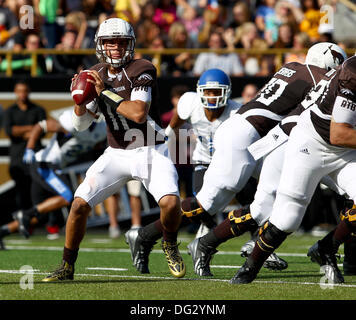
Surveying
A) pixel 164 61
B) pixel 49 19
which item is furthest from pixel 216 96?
pixel 49 19

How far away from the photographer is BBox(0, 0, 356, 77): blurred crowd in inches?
516

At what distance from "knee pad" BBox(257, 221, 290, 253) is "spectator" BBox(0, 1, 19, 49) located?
845cm

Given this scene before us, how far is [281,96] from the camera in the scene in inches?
276

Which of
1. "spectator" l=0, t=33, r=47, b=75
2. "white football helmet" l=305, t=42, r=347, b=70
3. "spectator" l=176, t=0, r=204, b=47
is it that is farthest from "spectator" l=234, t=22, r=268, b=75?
"white football helmet" l=305, t=42, r=347, b=70

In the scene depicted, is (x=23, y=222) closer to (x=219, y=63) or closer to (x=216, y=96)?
(x=216, y=96)

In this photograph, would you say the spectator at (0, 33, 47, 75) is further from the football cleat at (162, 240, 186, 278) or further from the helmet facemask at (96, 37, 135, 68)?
the football cleat at (162, 240, 186, 278)

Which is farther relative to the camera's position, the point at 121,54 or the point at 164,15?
the point at 164,15

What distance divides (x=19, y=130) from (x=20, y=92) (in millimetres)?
515

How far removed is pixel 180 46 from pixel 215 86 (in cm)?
529

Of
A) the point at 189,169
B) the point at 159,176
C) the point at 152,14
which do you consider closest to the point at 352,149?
the point at 159,176

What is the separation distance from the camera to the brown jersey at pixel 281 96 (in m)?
6.94

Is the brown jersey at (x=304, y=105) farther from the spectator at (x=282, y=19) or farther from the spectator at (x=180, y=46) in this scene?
the spectator at (x=282, y=19)

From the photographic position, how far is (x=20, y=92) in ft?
39.2

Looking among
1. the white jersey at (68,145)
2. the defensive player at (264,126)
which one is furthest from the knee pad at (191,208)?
the white jersey at (68,145)
